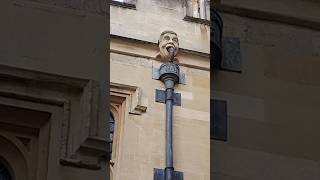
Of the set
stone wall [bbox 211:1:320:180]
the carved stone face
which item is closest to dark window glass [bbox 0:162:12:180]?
stone wall [bbox 211:1:320:180]

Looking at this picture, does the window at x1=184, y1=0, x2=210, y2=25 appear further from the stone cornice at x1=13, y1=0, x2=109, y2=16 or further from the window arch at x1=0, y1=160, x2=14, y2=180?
the window arch at x1=0, y1=160, x2=14, y2=180

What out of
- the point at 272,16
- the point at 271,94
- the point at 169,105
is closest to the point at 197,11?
the point at 169,105

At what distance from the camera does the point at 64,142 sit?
19.7 ft

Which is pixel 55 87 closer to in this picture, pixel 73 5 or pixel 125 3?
pixel 73 5

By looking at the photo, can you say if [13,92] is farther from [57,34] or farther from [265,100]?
[265,100]

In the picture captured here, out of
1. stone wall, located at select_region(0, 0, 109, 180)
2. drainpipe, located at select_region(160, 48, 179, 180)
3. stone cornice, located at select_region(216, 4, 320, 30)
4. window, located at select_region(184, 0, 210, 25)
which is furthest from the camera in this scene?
window, located at select_region(184, 0, 210, 25)

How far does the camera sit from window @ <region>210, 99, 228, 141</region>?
7.60 meters

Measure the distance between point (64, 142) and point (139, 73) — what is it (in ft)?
28.1

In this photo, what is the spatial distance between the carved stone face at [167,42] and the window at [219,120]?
22.1 feet

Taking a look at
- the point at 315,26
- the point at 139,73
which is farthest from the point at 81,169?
the point at 139,73

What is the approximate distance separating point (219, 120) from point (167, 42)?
713 cm

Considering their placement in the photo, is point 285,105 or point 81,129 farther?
point 285,105

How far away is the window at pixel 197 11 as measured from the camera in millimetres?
14789

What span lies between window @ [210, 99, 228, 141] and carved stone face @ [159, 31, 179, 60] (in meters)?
6.75
